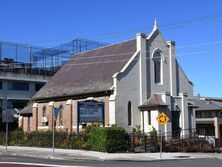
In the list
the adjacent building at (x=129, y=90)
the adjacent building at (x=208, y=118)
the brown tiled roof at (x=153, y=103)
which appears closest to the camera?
the adjacent building at (x=129, y=90)

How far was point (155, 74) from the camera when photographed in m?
44.9

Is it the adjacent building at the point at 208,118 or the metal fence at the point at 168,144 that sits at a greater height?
the adjacent building at the point at 208,118

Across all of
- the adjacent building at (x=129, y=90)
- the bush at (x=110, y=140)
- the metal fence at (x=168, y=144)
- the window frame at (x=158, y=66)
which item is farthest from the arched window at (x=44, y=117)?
the bush at (x=110, y=140)

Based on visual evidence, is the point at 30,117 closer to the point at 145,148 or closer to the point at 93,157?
the point at 145,148

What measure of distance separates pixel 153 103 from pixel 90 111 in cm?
686

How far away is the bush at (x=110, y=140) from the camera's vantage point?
32103 millimetres

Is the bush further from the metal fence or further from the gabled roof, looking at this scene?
the gabled roof

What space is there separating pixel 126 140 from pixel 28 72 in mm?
54008

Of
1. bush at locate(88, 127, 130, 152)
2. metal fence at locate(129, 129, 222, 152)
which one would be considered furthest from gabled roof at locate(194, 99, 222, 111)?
bush at locate(88, 127, 130, 152)

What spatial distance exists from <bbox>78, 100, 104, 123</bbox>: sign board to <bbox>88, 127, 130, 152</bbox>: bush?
12.0 feet

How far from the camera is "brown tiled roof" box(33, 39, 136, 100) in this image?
4381 centimetres

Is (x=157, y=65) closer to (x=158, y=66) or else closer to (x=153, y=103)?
(x=158, y=66)

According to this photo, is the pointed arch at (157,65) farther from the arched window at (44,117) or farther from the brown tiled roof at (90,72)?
the arched window at (44,117)

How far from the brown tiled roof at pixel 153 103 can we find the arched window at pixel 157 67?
269cm
